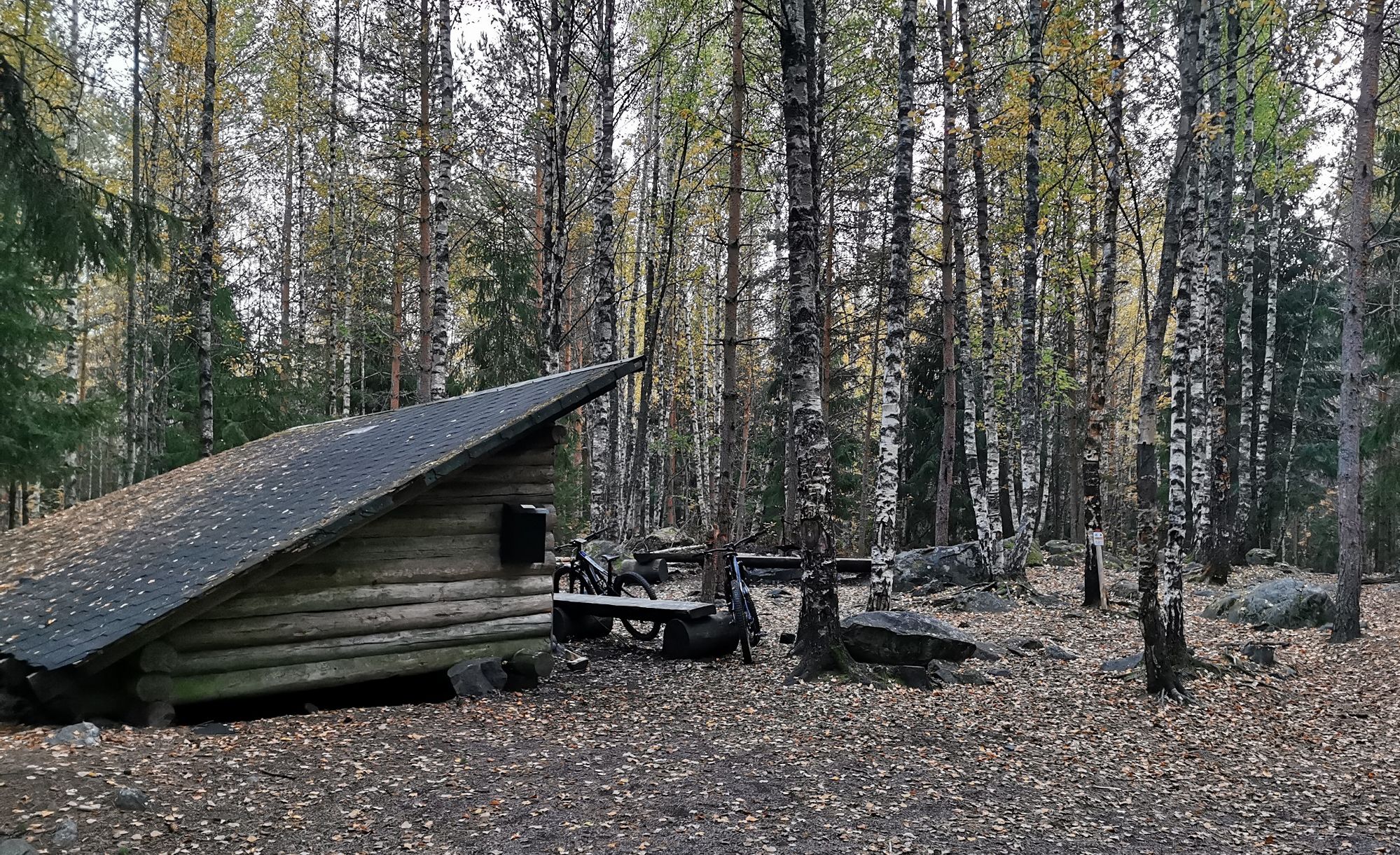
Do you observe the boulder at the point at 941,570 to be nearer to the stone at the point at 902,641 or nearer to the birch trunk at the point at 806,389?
the stone at the point at 902,641

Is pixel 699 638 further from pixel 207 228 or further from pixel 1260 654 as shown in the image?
pixel 207 228

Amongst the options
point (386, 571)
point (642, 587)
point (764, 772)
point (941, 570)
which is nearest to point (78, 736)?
point (386, 571)

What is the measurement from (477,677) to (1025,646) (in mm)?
5692

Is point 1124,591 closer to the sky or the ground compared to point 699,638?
closer to the ground

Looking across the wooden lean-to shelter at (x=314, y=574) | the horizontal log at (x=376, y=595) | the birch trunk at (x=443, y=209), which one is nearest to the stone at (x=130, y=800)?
the wooden lean-to shelter at (x=314, y=574)

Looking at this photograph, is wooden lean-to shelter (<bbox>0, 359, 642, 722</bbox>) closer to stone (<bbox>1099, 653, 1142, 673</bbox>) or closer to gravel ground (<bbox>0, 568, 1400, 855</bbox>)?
gravel ground (<bbox>0, 568, 1400, 855</bbox>)

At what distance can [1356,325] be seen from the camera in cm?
838

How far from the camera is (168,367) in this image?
16.0 meters

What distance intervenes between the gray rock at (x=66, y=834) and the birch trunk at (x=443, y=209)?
26.9 ft

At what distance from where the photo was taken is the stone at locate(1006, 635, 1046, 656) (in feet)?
27.0

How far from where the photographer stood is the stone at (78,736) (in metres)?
4.54

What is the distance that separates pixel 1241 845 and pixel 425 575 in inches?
230

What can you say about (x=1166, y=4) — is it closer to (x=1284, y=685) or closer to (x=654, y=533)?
(x=1284, y=685)

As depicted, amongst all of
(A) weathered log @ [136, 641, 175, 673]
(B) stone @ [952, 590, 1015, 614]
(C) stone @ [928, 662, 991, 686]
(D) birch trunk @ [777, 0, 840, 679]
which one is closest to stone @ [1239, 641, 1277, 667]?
(C) stone @ [928, 662, 991, 686]
